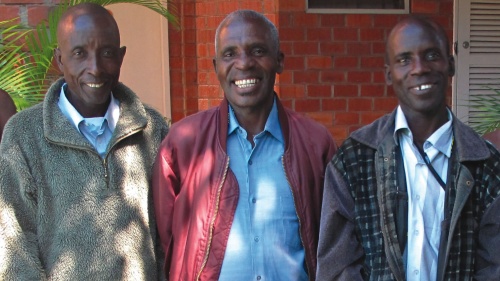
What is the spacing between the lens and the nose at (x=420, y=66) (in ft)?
9.44

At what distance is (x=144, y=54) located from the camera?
6.30 m

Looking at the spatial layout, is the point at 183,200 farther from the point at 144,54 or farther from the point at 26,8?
the point at 144,54

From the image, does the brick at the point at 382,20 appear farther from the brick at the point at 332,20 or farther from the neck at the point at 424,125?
the neck at the point at 424,125

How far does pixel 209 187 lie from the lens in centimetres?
305

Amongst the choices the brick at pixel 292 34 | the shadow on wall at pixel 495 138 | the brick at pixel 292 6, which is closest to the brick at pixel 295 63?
the brick at pixel 292 34

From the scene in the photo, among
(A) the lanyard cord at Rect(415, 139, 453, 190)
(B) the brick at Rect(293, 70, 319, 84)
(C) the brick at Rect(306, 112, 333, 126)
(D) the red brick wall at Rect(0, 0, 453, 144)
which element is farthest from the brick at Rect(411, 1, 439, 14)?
(A) the lanyard cord at Rect(415, 139, 453, 190)

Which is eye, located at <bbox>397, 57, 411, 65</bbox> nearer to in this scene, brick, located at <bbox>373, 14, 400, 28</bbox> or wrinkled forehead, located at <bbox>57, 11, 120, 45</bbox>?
wrinkled forehead, located at <bbox>57, 11, 120, 45</bbox>

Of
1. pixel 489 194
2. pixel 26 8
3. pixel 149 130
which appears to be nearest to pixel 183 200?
pixel 149 130

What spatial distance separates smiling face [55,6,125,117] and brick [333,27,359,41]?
3413 mm

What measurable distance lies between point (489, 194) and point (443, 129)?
0.30 m

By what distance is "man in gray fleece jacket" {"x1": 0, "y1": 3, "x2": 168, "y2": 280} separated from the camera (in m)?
2.93

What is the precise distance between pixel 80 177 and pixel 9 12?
260 cm

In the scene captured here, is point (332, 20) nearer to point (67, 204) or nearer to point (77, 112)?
point (77, 112)

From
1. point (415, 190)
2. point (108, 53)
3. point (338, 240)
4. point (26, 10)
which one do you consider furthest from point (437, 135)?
point (26, 10)
